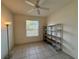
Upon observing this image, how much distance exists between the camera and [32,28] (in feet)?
23.1

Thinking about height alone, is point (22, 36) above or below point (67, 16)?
below

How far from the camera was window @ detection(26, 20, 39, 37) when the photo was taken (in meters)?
6.81

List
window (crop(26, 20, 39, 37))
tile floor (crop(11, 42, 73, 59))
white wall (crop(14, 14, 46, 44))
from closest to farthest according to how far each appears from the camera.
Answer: tile floor (crop(11, 42, 73, 59)) < white wall (crop(14, 14, 46, 44)) < window (crop(26, 20, 39, 37))

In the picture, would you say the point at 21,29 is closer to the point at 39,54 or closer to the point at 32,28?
the point at 32,28

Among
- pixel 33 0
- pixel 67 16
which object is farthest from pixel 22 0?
pixel 67 16

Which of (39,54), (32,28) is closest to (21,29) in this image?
(32,28)

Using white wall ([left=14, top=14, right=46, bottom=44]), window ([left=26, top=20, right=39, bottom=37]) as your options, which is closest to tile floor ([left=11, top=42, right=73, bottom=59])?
white wall ([left=14, top=14, right=46, bottom=44])

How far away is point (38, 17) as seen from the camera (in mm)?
7137

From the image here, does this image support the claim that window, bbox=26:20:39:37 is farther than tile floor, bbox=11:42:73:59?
Yes

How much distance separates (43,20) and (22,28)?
7.10ft

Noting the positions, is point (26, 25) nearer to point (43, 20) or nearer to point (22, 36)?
point (22, 36)

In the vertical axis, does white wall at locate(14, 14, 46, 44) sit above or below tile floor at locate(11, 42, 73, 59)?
above

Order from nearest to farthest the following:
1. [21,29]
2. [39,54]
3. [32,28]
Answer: [39,54]
[21,29]
[32,28]

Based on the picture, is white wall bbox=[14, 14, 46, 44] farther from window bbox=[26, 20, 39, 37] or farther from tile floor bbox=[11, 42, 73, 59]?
tile floor bbox=[11, 42, 73, 59]
